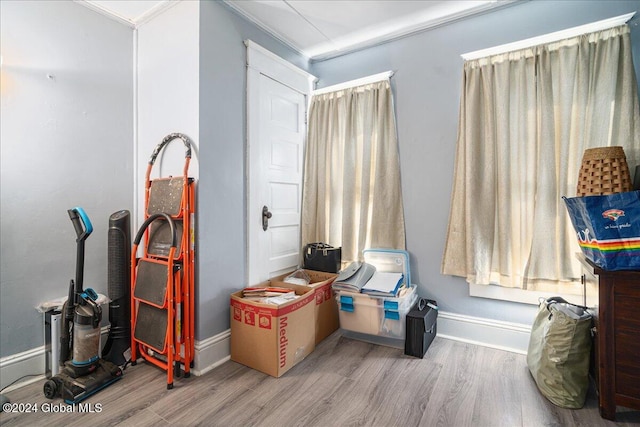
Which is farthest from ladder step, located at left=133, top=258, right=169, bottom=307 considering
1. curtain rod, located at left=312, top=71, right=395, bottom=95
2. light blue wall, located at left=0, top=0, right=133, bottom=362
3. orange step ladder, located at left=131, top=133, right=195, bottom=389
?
curtain rod, located at left=312, top=71, right=395, bottom=95

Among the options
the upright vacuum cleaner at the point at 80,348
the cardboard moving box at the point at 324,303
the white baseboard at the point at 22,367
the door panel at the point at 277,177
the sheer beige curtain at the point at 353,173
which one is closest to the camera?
the upright vacuum cleaner at the point at 80,348

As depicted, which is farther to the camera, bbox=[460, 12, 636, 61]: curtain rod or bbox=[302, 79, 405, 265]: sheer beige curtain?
bbox=[302, 79, 405, 265]: sheer beige curtain

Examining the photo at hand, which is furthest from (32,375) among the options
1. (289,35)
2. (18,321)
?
(289,35)

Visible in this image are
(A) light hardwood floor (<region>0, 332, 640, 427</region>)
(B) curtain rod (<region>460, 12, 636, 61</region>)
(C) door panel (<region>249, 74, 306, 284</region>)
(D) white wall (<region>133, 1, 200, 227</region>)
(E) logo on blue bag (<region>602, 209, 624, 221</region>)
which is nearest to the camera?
(E) logo on blue bag (<region>602, 209, 624, 221</region>)

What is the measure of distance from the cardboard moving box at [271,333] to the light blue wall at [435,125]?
1.11 meters

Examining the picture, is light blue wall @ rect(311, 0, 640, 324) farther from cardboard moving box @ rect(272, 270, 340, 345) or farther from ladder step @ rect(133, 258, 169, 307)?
ladder step @ rect(133, 258, 169, 307)

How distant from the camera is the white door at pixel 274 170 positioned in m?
2.43

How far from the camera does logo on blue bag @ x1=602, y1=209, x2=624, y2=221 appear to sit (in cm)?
142

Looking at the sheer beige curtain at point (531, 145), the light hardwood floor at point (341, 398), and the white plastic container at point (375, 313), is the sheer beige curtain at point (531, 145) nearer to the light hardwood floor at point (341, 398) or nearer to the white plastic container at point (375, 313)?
the white plastic container at point (375, 313)

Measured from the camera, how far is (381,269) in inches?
104

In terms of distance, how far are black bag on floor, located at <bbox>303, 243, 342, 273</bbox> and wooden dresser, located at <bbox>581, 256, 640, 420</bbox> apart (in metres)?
1.75

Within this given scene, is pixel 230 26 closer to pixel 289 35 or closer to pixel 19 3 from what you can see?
pixel 289 35

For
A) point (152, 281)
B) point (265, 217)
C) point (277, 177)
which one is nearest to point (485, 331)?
point (265, 217)

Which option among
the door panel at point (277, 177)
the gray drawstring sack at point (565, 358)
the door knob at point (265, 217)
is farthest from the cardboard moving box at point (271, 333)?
the gray drawstring sack at point (565, 358)
